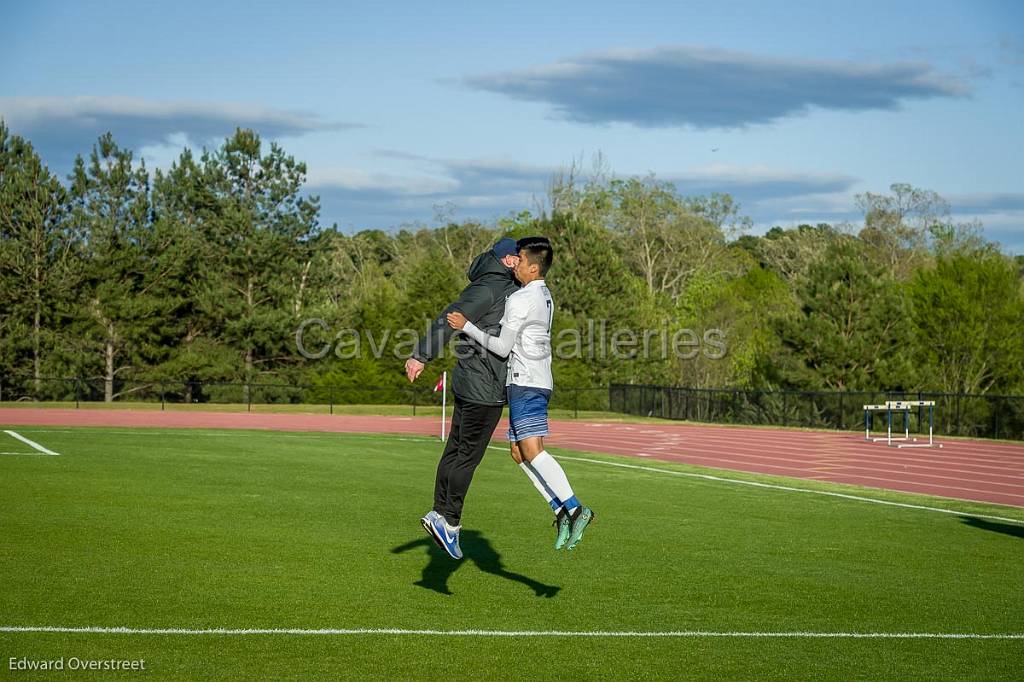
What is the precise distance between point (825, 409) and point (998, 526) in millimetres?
30694

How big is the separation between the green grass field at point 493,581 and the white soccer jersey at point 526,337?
1514 mm

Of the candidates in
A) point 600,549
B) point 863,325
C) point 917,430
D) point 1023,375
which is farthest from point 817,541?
point 1023,375

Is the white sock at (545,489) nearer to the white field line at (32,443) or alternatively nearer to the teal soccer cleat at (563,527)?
the teal soccer cleat at (563,527)

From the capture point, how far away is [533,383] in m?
7.93

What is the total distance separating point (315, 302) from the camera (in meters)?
62.9

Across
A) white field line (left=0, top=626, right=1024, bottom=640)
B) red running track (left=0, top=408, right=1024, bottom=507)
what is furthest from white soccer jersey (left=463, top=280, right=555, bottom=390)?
red running track (left=0, top=408, right=1024, bottom=507)

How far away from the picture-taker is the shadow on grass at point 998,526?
1248cm

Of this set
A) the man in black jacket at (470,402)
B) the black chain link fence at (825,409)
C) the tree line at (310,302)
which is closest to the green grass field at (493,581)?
the man in black jacket at (470,402)

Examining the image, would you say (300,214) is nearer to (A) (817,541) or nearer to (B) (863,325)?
(B) (863,325)

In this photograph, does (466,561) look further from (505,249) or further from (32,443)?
(32,443)

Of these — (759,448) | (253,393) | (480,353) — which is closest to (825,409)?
(759,448)

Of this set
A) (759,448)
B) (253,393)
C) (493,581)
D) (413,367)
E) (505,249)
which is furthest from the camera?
(253,393)

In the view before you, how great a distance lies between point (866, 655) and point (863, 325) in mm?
44604

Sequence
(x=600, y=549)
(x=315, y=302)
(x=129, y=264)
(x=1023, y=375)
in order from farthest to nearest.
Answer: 1. (x=315, y=302)
2. (x=129, y=264)
3. (x=1023, y=375)
4. (x=600, y=549)
